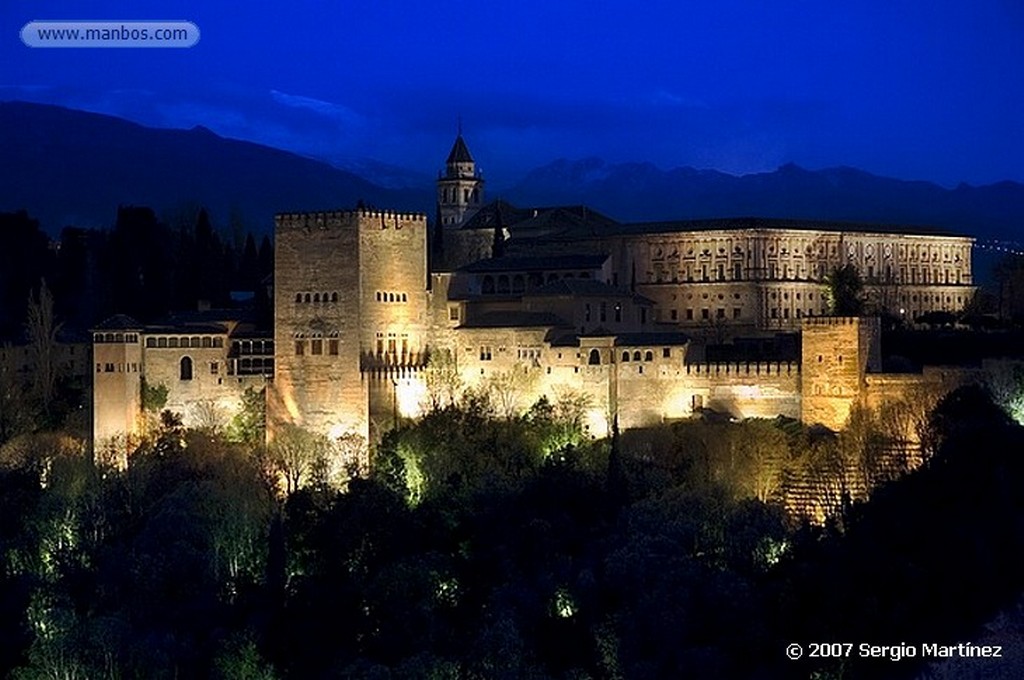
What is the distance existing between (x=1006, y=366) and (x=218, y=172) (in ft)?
213

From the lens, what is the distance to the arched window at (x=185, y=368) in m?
40.5

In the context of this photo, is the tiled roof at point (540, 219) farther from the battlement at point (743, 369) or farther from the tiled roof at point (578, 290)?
the battlement at point (743, 369)

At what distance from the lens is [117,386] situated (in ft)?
132

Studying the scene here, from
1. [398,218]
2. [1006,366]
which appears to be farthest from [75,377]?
[1006,366]

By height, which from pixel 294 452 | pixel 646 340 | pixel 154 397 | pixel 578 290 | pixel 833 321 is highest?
pixel 578 290

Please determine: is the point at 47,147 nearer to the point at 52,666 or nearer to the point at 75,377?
the point at 75,377

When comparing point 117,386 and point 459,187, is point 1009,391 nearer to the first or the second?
point 117,386

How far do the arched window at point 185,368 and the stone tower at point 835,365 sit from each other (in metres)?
12.1

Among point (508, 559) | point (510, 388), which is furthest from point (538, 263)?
point (508, 559)

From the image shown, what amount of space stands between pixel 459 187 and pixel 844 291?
23.1 metres

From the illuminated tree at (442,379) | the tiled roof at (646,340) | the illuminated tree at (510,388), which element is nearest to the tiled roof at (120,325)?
the illuminated tree at (442,379)

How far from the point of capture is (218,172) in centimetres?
9575

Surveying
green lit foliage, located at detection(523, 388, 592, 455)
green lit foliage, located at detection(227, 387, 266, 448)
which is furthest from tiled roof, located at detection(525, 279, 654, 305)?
green lit foliage, located at detection(227, 387, 266, 448)

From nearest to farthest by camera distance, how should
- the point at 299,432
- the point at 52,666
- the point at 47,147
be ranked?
the point at 52,666, the point at 299,432, the point at 47,147
